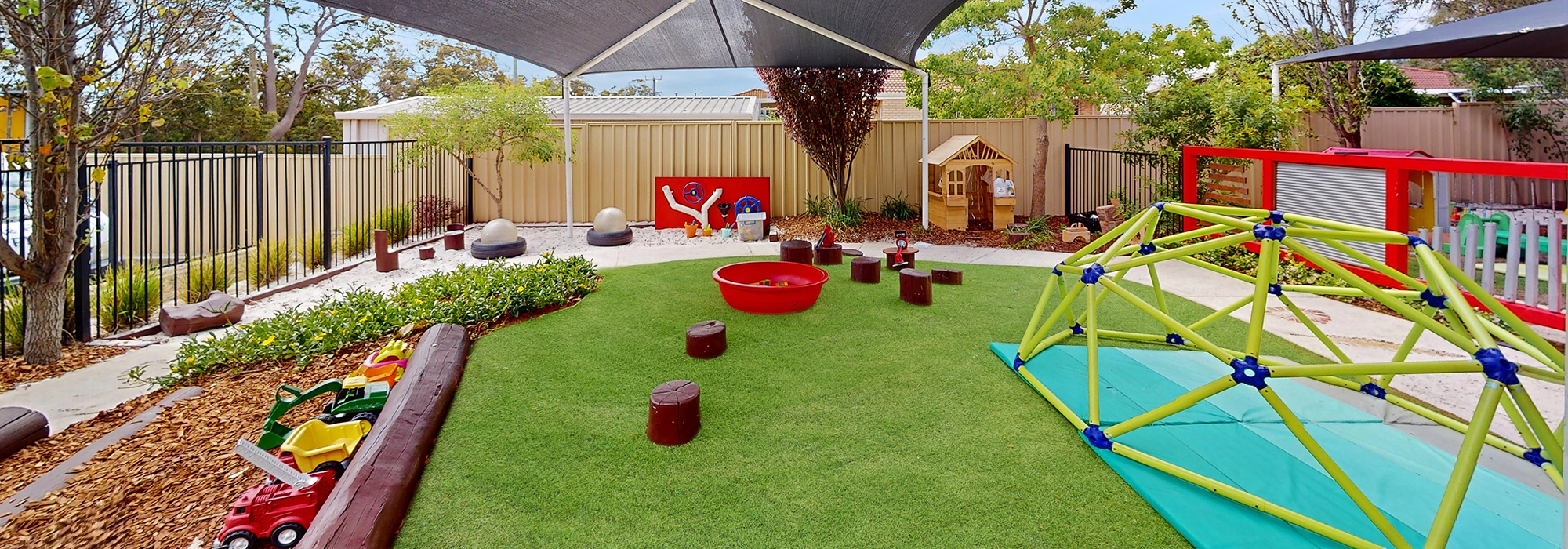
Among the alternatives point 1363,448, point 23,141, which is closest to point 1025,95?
point 1363,448

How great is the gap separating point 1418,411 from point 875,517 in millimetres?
2491

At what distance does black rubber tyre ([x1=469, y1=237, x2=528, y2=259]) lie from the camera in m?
8.10

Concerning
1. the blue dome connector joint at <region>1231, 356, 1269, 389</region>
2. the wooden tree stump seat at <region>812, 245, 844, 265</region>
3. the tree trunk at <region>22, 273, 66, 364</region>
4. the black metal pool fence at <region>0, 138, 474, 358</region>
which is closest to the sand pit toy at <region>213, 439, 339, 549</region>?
the tree trunk at <region>22, 273, 66, 364</region>

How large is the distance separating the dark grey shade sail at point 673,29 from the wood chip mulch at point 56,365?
2.39 m

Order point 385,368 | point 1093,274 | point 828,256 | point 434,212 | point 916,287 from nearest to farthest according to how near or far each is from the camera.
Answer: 1. point 1093,274
2. point 385,368
3. point 916,287
4. point 828,256
5. point 434,212

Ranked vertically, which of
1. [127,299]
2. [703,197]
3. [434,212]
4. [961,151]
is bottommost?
[127,299]

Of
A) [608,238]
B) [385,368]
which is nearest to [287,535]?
[385,368]

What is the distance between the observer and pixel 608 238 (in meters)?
8.90

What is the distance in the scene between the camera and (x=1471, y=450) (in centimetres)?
176

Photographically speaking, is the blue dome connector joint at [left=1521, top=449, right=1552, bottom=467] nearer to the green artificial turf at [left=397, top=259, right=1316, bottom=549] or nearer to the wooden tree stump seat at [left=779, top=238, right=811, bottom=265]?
the green artificial turf at [left=397, top=259, right=1316, bottom=549]

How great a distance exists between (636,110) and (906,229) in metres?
8.51

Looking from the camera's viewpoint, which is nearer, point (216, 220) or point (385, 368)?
point (385, 368)

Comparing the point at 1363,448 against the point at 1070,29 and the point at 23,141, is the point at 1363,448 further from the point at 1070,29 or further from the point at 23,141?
the point at 1070,29

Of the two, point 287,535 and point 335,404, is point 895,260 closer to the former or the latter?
point 335,404
